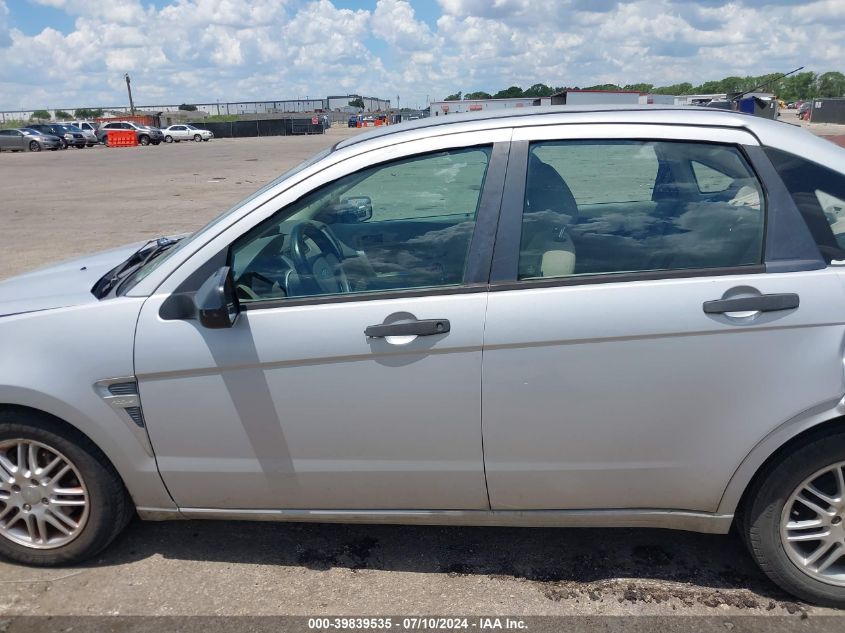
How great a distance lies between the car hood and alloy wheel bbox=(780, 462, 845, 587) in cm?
291

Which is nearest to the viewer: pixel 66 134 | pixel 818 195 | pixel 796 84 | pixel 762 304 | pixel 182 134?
pixel 762 304

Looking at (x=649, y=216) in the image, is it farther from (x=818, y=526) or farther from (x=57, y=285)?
(x=57, y=285)

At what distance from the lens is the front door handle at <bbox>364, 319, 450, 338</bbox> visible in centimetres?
247

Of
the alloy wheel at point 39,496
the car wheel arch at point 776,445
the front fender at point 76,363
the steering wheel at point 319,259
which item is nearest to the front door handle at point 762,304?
the car wheel arch at point 776,445

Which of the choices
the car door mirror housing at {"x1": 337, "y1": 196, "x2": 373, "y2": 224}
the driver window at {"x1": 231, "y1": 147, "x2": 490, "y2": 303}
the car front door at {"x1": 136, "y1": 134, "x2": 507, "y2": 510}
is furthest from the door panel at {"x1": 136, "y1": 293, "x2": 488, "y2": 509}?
the car door mirror housing at {"x1": 337, "y1": 196, "x2": 373, "y2": 224}

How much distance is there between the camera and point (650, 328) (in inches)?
94.9

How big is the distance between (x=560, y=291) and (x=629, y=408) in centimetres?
50

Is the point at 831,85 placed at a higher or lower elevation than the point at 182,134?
higher

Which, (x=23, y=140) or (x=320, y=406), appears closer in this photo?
(x=320, y=406)

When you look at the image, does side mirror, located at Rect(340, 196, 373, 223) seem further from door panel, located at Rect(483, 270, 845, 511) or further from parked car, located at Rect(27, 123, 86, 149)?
parked car, located at Rect(27, 123, 86, 149)

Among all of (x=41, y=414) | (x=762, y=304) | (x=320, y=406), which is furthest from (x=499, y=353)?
(x=41, y=414)

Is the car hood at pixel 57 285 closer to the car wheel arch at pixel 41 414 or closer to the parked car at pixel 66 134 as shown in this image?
the car wheel arch at pixel 41 414

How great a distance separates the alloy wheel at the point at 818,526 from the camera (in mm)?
2525

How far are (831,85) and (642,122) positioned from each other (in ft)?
323
